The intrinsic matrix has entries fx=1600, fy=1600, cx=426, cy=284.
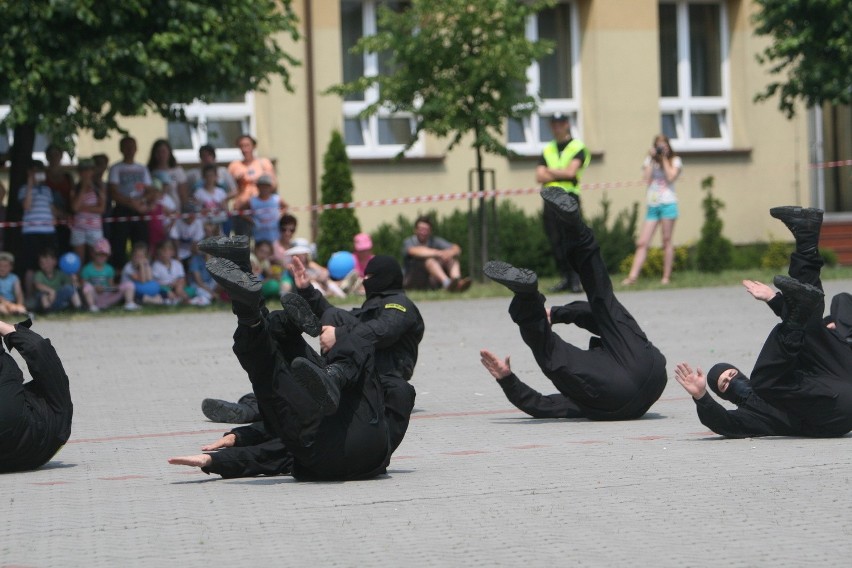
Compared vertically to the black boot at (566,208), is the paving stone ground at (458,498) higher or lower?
lower

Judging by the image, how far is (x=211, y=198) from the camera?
19.3 metres

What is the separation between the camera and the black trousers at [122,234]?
61.5 ft

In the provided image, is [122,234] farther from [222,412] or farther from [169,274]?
[222,412]

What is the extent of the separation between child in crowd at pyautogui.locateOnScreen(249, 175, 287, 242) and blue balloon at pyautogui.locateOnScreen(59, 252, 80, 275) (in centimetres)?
235

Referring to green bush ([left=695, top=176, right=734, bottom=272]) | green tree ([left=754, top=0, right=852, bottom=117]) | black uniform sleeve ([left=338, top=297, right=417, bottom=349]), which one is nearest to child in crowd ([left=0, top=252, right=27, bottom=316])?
black uniform sleeve ([left=338, top=297, right=417, bottom=349])

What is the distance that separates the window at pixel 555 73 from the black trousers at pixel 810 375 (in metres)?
17.2

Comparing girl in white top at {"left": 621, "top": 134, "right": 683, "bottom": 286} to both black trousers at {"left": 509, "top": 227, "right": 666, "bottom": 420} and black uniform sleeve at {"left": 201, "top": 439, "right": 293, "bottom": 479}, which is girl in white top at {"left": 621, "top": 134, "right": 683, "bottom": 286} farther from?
black uniform sleeve at {"left": 201, "top": 439, "right": 293, "bottom": 479}

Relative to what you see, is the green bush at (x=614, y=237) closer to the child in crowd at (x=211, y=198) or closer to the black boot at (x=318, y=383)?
the child in crowd at (x=211, y=198)

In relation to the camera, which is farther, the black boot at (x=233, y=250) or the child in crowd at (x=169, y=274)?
the child in crowd at (x=169, y=274)

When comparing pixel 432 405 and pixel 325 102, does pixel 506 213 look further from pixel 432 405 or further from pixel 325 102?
pixel 432 405

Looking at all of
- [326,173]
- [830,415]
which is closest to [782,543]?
[830,415]

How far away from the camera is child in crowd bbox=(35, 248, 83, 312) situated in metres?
17.7

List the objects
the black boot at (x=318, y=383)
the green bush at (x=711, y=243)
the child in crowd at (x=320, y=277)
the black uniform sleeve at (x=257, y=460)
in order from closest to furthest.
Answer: the black boot at (x=318, y=383)
the black uniform sleeve at (x=257, y=460)
the child in crowd at (x=320, y=277)
the green bush at (x=711, y=243)

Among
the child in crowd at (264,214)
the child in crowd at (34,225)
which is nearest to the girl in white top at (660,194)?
the child in crowd at (264,214)
